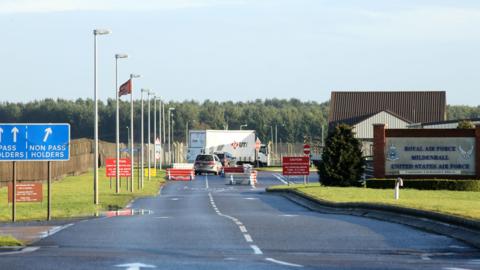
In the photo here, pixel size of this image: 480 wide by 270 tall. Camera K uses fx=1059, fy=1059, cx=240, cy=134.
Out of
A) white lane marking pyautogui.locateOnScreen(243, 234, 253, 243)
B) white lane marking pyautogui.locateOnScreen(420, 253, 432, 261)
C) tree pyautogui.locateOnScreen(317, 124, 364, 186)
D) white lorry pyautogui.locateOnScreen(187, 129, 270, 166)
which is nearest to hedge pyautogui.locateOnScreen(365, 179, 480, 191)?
tree pyautogui.locateOnScreen(317, 124, 364, 186)

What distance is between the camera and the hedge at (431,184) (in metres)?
51.6

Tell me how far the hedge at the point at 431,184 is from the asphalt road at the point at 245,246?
25.6m

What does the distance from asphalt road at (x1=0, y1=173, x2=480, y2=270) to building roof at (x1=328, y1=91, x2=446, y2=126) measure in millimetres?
92530

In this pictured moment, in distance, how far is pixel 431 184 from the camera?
172 feet

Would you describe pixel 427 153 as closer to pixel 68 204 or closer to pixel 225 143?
pixel 68 204

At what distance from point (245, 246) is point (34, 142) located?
13.8m

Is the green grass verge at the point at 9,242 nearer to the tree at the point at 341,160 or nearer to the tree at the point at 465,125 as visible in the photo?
the tree at the point at 341,160

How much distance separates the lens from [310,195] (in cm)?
4416

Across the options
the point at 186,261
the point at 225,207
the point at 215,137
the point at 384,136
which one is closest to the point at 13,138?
the point at 225,207

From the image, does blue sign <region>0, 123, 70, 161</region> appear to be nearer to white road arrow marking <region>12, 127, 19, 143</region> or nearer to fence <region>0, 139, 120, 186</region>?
white road arrow marking <region>12, 127, 19, 143</region>

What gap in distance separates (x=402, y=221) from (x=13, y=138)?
38.8 feet

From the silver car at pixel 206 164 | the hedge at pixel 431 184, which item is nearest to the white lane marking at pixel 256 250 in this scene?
the hedge at pixel 431 184

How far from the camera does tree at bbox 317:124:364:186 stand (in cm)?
5412

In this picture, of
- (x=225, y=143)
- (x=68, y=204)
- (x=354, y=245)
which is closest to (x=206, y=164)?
(x=225, y=143)
